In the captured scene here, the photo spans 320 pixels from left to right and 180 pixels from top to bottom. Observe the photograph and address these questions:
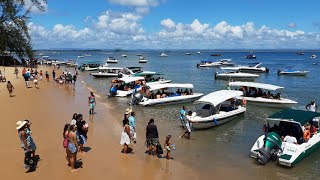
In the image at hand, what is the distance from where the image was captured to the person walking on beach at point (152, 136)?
13.4 meters

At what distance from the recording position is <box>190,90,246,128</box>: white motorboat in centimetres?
1972

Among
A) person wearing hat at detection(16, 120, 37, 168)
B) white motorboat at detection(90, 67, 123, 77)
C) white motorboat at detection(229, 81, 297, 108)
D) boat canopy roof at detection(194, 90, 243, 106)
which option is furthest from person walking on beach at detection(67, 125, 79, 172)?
white motorboat at detection(90, 67, 123, 77)

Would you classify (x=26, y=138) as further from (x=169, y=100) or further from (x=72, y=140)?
(x=169, y=100)

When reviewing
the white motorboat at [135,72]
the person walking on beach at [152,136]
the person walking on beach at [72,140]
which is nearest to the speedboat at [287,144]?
the person walking on beach at [152,136]

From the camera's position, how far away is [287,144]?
47.5ft

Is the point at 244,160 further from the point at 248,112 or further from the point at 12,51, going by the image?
the point at 12,51

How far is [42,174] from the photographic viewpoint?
37.3 ft

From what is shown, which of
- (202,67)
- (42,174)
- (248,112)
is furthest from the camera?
(202,67)

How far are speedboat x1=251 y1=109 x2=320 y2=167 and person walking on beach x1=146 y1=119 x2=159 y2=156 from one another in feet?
14.3

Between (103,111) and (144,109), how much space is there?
3.61 metres

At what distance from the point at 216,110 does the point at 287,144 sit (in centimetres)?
717

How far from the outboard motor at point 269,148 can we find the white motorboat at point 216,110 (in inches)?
216

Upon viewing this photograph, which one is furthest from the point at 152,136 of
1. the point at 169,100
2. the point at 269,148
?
the point at 169,100

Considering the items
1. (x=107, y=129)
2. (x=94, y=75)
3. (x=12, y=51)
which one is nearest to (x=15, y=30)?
(x=12, y=51)
